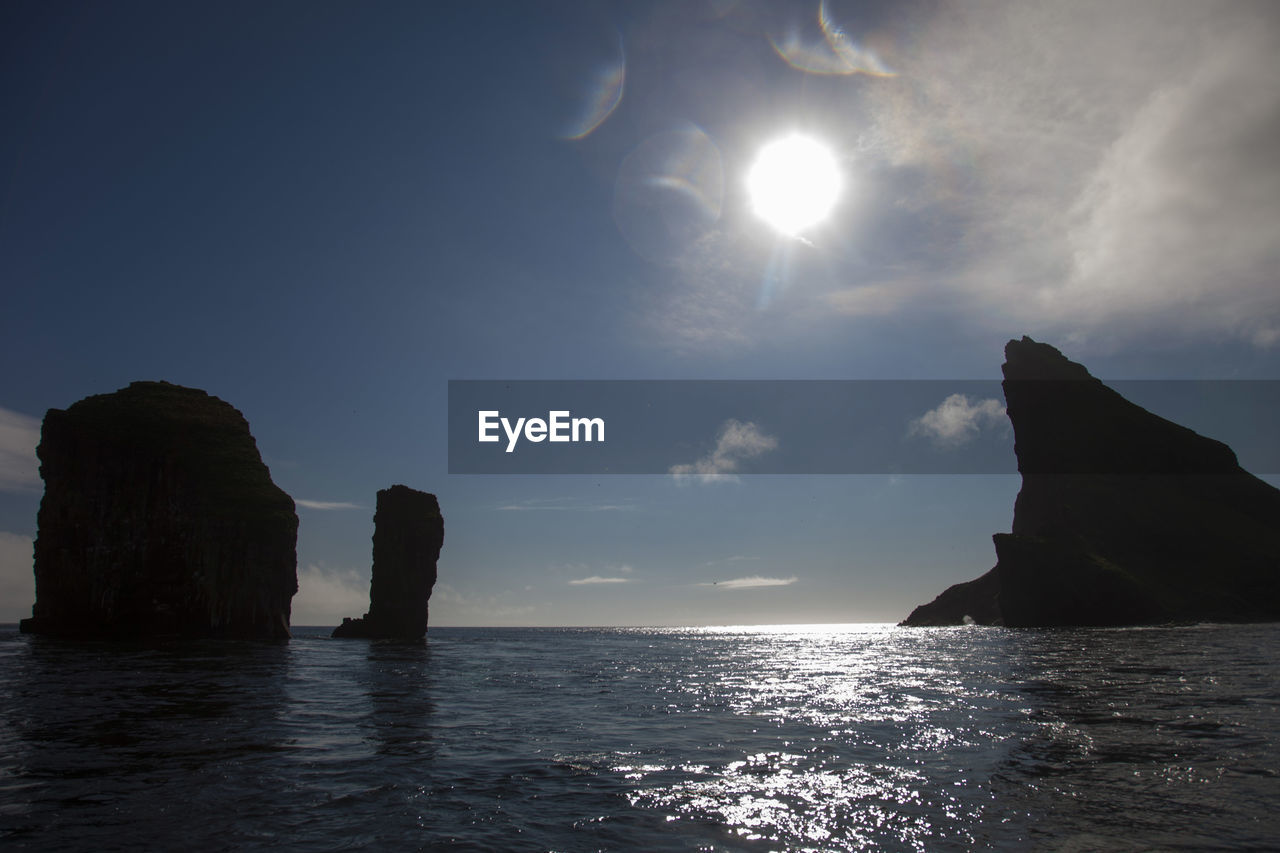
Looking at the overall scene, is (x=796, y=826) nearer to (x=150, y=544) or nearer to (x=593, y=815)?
(x=593, y=815)

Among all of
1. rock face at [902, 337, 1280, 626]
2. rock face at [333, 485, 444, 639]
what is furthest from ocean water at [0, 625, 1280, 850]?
rock face at [902, 337, 1280, 626]

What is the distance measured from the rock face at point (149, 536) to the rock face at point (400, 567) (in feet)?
106

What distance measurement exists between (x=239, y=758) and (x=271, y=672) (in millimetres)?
23495

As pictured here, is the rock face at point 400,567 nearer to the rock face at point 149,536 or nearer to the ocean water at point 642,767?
the rock face at point 149,536

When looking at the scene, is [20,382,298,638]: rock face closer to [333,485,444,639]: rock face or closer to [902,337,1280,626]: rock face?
[333,485,444,639]: rock face

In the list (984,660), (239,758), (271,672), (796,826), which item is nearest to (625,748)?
(796,826)

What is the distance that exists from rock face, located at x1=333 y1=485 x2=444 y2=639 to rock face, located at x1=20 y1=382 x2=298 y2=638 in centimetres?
3239

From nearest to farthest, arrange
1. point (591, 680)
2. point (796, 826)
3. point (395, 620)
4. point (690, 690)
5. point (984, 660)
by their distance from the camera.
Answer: point (796, 826)
point (690, 690)
point (591, 680)
point (984, 660)
point (395, 620)

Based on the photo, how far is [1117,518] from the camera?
127 meters

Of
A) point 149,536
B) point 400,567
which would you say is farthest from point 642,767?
point 400,567

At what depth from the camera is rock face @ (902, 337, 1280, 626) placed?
350 feet

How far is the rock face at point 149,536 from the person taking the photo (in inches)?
2520

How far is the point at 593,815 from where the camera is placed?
9.66 metres

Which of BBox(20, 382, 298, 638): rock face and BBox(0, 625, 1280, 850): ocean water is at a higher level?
BBox(20, 382, 298, 638): rock face
